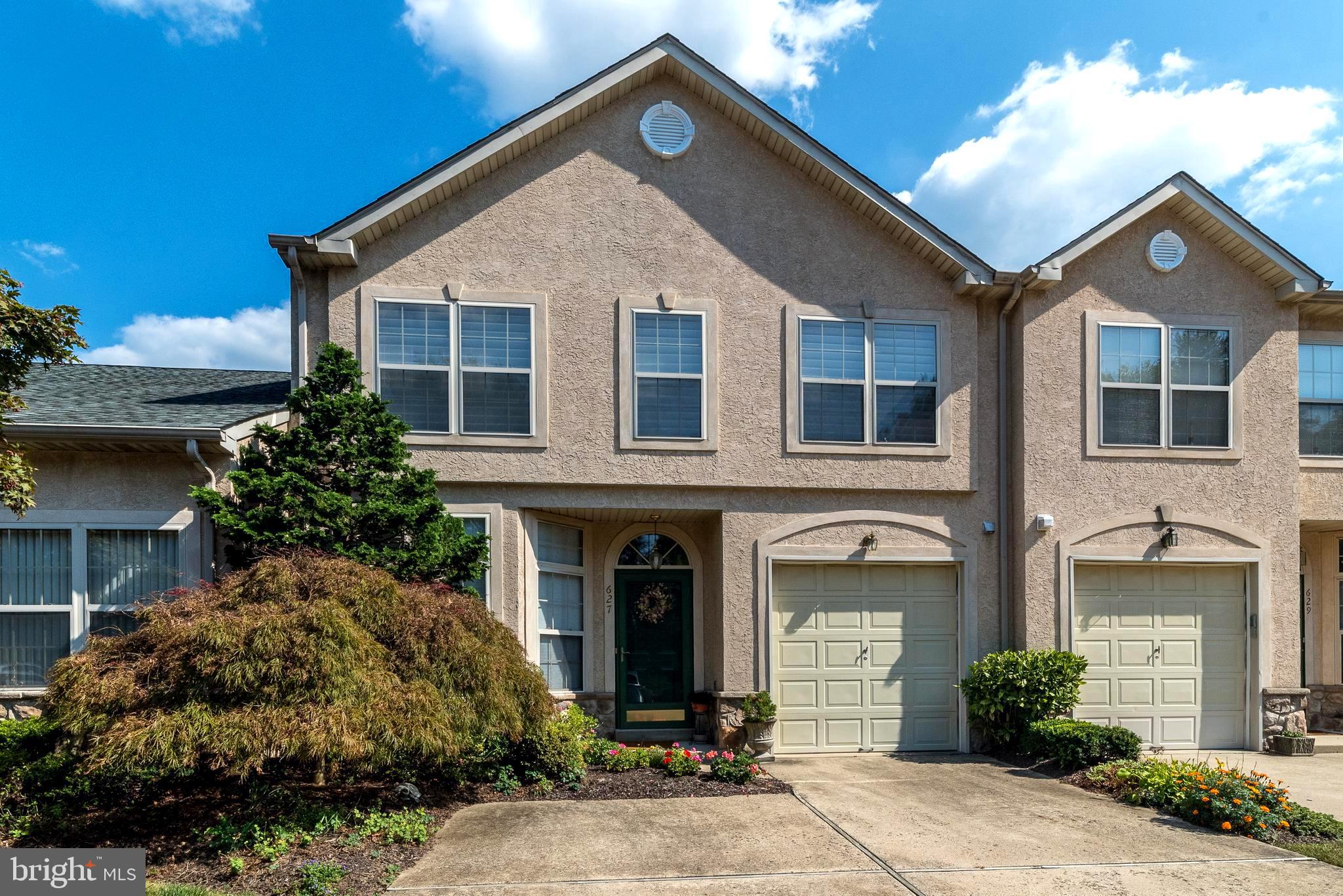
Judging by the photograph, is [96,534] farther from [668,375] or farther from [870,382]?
[870,382]

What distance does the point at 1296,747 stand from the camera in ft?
34.7

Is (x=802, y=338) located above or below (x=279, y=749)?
above

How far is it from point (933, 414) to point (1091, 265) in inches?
109

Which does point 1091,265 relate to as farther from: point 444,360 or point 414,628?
point 414,628

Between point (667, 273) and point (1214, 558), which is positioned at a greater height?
point (667, 273)

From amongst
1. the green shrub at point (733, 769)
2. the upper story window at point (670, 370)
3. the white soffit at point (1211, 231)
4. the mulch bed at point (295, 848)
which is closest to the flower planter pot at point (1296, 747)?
the white soffit at point (1211, 231)

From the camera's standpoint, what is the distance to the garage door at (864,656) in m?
10.5

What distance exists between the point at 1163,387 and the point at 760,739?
6667 mm

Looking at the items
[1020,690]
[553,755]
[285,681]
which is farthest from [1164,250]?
[285,681]

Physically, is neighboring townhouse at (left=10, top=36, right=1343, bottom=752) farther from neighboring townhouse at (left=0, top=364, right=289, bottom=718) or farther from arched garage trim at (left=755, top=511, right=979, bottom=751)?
neighboring townhouse at (left=0, top=364, right=289, bottom=718)

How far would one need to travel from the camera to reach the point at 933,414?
1069 centimetres

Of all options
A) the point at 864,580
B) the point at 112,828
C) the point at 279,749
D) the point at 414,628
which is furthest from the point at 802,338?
the point at 112,828

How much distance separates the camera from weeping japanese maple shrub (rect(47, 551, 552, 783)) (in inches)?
232

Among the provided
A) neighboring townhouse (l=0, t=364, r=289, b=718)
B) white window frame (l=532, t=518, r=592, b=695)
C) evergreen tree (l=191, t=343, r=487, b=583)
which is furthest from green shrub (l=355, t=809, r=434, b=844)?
neighboring townhouse (l=0, t=364, r=289, b=718)
